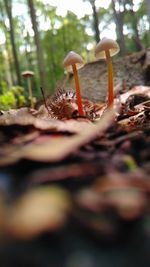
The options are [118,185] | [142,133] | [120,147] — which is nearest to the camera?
[118,185]

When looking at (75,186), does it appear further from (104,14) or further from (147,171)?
(104,14)

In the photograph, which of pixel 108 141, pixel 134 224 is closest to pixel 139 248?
pixel 134 224

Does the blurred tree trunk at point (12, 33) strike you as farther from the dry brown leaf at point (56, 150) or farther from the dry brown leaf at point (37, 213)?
the dry brown leaf at point (37, 213)

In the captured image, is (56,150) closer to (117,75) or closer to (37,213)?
(37,213)

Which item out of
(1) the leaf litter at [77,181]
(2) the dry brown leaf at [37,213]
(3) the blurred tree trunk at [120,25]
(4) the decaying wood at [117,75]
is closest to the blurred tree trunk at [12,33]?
(3) the blurred tree trunk at [120,25]

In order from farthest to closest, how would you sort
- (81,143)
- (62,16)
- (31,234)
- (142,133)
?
1. (62,16)
2. (142,133)
3. (81,143)
4. (31,234)

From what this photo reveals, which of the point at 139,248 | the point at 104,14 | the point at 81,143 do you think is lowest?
the point at 139,248

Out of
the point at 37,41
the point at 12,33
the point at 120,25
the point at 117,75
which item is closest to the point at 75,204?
the point at 117,75

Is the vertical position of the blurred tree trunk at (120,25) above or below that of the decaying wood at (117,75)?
above

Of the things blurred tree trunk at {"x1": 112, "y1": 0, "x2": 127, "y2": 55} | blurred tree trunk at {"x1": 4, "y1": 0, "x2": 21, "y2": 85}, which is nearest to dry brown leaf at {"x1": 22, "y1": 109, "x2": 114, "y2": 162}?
blurred tree trunk at {"x1": 112, "y1": 0, "x2": 127, "y2": 55}

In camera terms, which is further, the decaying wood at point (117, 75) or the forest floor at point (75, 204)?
the decaying wood at point (117, 75)

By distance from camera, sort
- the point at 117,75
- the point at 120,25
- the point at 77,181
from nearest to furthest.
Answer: the point at 77,181 → the point at 117,75 → the point at 120,25
